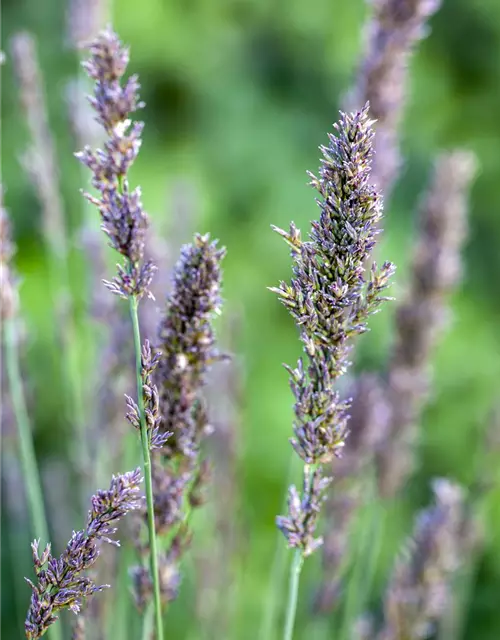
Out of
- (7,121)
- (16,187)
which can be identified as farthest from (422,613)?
(7,121)

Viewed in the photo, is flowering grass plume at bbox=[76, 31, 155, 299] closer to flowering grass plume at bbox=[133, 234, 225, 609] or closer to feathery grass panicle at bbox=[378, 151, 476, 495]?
flowering grass plume at bbox=[133, 234, 225, 609]

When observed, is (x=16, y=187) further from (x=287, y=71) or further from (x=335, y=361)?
(x=335, y=361)

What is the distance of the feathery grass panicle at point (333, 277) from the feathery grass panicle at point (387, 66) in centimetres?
33

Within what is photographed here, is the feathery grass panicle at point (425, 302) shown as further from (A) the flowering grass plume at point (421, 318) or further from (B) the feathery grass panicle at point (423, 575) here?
(B) the feathery grass panicle at point (423, 575)

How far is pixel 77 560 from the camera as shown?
0.38m

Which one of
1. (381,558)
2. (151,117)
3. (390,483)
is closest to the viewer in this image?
(390,483)

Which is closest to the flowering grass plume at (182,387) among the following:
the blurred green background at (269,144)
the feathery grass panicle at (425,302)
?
the feathery grass panicle at (425,302)

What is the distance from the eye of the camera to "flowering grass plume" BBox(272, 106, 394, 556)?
384 mm

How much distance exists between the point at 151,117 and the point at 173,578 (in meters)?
1.91

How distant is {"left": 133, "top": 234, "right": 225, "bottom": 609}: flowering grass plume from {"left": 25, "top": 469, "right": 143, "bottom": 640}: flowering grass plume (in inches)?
3.7

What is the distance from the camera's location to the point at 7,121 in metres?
2.19

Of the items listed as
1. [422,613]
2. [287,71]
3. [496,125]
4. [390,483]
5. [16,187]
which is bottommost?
[422,613]

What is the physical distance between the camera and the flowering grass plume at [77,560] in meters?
0.38

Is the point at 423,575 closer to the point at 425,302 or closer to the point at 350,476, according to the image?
the point at 350,476
